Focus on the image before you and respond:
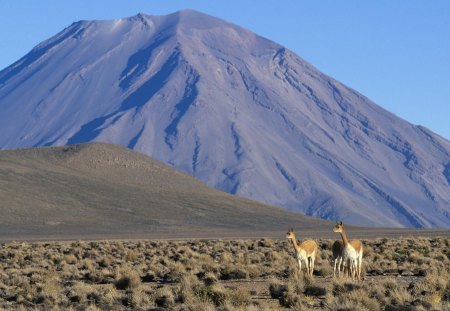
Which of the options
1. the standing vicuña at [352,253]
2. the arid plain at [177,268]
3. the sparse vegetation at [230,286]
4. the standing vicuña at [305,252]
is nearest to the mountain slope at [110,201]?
the arid plain at [177,268]

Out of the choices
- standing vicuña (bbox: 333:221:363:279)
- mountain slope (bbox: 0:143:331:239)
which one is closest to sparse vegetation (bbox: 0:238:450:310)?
standing vicuña (bbox: 333:221:363:279)

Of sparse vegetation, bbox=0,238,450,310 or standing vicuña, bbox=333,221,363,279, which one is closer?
sparse vegetation, bbox=0,238,450,310

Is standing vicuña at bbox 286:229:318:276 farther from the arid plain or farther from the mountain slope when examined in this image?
the mountain slope

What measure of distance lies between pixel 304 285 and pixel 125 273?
24.1ft

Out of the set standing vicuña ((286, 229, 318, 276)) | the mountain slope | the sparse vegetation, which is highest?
the mountain slope

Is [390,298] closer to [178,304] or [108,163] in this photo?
[178,304]

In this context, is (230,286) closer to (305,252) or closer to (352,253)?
(305,252)

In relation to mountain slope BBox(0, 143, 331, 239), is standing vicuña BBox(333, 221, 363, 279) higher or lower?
lower

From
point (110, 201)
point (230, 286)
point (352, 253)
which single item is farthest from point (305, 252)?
point (110, 201)

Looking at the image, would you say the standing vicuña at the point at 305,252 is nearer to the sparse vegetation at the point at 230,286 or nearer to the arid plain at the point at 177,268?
the sparse vegetation at the point at 230,286

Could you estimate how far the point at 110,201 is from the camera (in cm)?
10556

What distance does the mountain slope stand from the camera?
92000mm

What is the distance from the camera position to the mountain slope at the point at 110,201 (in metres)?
92.0

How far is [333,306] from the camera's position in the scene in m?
18.9
